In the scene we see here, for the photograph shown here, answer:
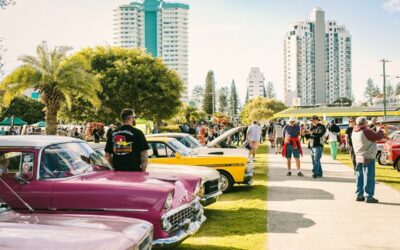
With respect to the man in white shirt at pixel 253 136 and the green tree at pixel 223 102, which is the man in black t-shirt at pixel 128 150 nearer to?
the man in white shirt at pixel 253 136

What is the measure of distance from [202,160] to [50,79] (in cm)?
1875

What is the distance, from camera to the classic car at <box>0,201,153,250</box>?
3.03 m

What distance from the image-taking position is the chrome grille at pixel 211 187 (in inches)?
342

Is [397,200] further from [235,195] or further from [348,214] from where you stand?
[235,195]

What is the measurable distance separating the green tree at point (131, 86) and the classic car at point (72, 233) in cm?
3557

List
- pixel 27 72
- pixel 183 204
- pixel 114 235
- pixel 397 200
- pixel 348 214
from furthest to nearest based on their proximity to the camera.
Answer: pixel 27 72, pixel 397 200, pixel 348 214, pixel 183 204, pixel 114 235

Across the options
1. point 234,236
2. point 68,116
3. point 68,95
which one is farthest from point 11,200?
point 68,116

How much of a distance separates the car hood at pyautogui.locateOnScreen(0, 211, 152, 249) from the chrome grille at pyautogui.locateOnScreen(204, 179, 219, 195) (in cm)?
455

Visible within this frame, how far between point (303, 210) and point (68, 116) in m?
34.0

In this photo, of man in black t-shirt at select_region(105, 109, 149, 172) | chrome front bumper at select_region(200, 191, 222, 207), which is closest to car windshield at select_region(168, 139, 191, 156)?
chrome front bumper at select_region(200, 191, 222, 207)

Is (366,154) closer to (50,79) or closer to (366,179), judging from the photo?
(366,179)

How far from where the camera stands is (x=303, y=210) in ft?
30.1

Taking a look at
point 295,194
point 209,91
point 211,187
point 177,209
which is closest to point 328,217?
point 211,187

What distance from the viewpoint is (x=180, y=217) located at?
229 inches
